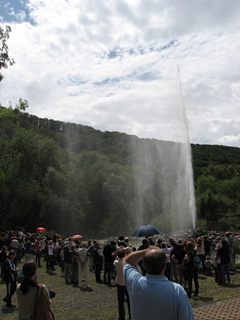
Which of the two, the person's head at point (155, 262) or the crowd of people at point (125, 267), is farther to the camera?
the crowd of people at point (125, 267)

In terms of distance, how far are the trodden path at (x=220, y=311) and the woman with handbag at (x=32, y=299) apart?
4552 millimetres

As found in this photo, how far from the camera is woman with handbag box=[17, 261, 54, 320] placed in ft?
12.9

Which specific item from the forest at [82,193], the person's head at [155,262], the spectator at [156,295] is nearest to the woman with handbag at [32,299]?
the spectator at [156,295]

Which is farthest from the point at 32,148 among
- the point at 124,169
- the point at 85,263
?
the point at 85,263

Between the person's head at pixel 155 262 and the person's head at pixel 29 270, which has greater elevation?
the person's head at pixel 155 262

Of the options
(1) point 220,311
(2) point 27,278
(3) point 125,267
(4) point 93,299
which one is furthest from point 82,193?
(3) point 125,267

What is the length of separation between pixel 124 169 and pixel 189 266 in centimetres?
4508

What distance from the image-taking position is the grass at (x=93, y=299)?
826 centimetres

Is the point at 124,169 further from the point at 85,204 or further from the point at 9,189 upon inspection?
the point at 9,189

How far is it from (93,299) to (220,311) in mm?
3995

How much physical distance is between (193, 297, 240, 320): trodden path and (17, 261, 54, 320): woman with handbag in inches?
179

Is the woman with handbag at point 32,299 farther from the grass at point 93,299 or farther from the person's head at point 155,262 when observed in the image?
the grass at point 93,299

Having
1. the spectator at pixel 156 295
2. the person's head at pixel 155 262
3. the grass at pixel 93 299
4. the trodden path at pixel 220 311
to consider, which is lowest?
the grass at pixel 93 299

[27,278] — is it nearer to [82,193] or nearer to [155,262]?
[155,262]
